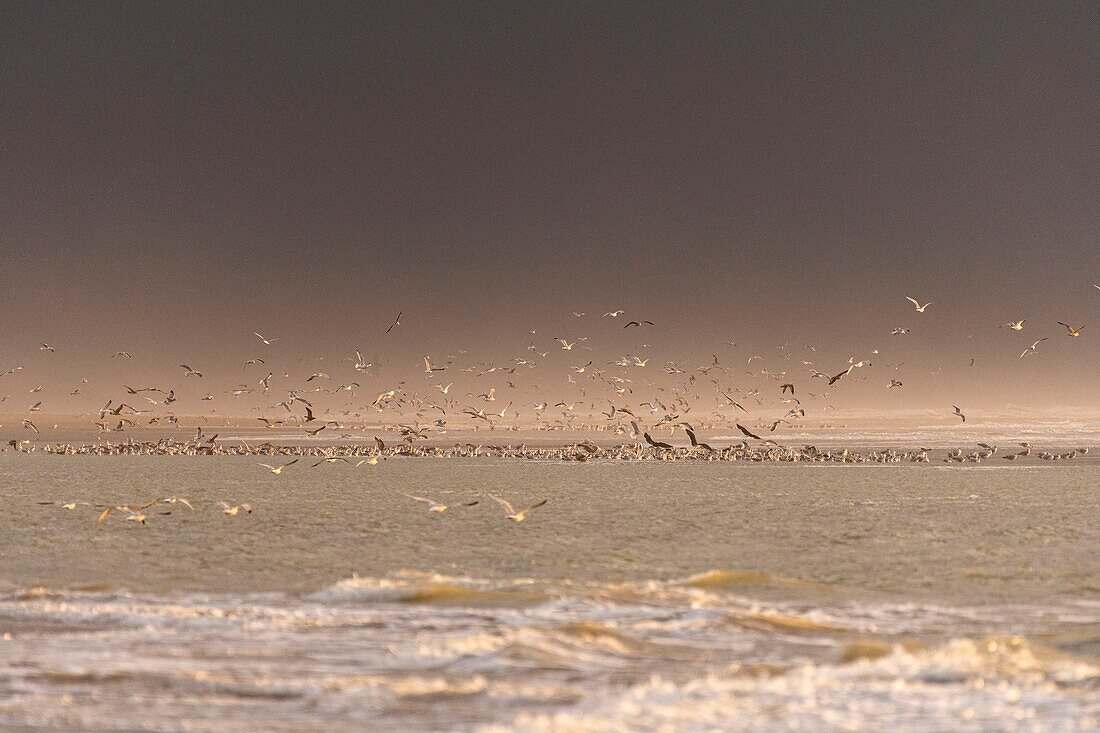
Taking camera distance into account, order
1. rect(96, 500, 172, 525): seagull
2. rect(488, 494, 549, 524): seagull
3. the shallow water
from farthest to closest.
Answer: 1. rect(96, 500, 172, 525): seagull
2. rect(488, 494, 549, 524): seagull
3. the shallow water

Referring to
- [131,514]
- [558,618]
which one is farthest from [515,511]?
[558,618]

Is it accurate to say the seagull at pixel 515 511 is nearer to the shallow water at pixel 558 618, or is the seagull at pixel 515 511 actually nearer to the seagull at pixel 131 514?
the shallow water at pixel 558 618

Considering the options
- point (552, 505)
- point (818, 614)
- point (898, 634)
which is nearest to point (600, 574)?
point (818, 614)

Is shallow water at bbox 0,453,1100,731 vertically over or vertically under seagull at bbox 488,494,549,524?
under

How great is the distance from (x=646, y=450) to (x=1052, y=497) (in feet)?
88.2

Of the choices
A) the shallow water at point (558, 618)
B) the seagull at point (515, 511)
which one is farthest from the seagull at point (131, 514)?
the seagull at point (515, 511)

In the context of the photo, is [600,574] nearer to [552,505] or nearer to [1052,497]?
→ [552,505]

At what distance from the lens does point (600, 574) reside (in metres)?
15.6

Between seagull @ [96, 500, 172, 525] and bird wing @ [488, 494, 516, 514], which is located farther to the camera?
seagull @ [96, 500, 172, 525]

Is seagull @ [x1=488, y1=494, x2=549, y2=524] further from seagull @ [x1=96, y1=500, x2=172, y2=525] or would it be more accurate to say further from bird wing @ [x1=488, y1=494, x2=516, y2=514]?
seagull @ [x1=96, y1=500, x2=172, y2=525]

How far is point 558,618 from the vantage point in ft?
39.9

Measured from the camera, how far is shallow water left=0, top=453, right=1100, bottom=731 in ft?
28.0

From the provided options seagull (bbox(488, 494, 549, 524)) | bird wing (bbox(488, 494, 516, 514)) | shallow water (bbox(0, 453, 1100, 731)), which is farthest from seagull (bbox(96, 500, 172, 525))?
seagull (bbox(488, 494, 549, 524))

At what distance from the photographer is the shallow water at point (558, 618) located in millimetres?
8547
